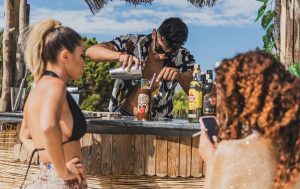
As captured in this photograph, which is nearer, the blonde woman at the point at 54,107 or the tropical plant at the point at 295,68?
the blonde woman at the point at 54,107

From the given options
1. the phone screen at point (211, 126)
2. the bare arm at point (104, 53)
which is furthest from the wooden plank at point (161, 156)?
the phone screen at point (211, 126)

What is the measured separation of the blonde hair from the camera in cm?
305

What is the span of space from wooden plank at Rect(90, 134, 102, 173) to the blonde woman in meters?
1.22

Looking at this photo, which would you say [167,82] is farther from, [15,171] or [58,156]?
[58,156]

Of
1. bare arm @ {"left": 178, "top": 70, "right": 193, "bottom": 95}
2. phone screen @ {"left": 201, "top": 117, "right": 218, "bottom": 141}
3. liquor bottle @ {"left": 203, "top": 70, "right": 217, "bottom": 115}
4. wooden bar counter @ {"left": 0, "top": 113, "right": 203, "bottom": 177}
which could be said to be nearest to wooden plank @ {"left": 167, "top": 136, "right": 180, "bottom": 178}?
wooden bar counter @ {"left": 0, "top": 113, "right": 203, "bottom": 177}

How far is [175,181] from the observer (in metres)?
4.37

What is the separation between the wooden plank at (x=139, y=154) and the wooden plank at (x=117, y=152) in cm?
10

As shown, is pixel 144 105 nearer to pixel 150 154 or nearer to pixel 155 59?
pixel 150 154

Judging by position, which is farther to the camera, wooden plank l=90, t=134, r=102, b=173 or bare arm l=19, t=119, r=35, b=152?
wooden plank l=90, t=134, r=102, b=173

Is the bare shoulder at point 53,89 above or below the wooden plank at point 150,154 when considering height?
above

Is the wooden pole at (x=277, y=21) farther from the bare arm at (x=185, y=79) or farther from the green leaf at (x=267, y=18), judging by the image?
the bare arm at (x=185, y=79)

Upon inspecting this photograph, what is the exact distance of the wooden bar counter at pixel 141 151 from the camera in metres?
4.30

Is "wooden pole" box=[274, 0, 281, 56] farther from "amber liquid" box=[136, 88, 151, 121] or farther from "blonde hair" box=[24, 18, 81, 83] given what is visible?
"blonde hair" box=[24, 18, 81, 83]

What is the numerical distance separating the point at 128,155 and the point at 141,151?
88mm
